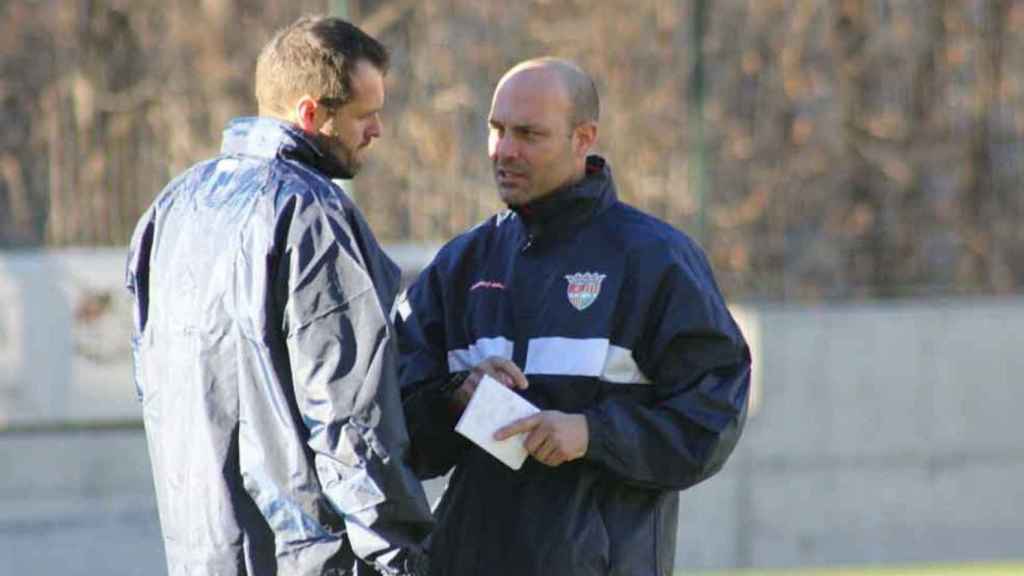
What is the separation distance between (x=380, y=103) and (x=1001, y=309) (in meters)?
6.06

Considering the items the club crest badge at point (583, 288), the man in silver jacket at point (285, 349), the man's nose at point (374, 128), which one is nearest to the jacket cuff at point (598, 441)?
the club crest badge at point (583, 288)

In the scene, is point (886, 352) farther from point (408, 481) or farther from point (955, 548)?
point (408, 481)

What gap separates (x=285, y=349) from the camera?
162 inches

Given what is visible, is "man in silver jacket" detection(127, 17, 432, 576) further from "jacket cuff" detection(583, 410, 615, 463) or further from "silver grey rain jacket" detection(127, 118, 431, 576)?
"jacket cuff" detection(583, 410, 615, 463)

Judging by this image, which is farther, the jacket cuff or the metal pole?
the metal pole

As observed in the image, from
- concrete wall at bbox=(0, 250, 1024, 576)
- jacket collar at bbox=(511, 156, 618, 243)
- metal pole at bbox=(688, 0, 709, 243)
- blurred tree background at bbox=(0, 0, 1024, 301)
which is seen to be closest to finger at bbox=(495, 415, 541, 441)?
jacket collar at bbox=(511, 156, 618, 243)

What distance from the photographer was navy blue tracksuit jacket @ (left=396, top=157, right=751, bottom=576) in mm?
4410

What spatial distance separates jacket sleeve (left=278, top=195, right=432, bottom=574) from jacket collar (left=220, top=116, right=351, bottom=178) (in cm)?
23

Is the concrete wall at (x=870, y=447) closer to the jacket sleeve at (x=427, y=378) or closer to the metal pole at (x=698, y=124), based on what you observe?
the metal pole at (x=698, y=124)

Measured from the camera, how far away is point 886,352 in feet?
31.9

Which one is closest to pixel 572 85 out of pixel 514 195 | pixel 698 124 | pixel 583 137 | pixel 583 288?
pixel 583 137

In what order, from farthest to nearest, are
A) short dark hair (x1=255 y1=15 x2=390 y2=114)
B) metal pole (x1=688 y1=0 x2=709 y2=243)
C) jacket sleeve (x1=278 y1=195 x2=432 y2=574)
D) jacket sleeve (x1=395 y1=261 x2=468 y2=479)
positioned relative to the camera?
1. metal pole (x1=688 y1=0 x2=709 y2=243)
2. jacket sleeve (x1=395 y1=261 x2=468 y2=479)
3. short dark hair (x1=255 y1=15 x2=390 y2=114)
4. jacket sleeve (x1=278 y1=195 x2=432 y2=574)

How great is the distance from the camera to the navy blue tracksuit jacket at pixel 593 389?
4410mm

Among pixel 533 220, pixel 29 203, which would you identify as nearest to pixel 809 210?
pixel 29 203
